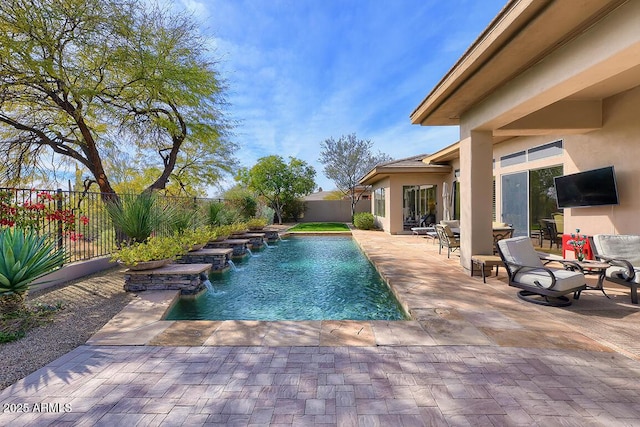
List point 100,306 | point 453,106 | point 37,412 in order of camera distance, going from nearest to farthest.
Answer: point 37,412 < point 100,306 < point 453,106

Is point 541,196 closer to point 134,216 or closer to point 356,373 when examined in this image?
point 356,373

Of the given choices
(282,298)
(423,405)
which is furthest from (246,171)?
(423,405)

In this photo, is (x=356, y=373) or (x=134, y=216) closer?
(x=356, y=373)

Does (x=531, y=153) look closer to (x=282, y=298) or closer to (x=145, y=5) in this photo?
(x=282, y=298)

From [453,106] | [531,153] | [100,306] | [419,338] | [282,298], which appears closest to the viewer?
[419,338]

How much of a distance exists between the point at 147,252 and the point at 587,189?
391 inches

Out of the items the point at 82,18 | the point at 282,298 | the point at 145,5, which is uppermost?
the point at 145,5

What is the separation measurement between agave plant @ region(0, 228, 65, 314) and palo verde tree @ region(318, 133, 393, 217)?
23010 mm

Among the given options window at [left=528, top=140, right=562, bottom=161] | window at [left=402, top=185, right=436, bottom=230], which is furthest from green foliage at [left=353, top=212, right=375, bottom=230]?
window at [left=528, top=140, right=562, bottom=161]

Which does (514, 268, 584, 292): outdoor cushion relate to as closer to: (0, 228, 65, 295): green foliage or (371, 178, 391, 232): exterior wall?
(0, 228, 65, 295): green foliage

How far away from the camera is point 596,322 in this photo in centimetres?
384

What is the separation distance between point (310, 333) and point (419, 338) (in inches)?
50.7

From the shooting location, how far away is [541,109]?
249 inches

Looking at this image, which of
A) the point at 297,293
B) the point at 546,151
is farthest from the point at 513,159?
the point at 297,293
